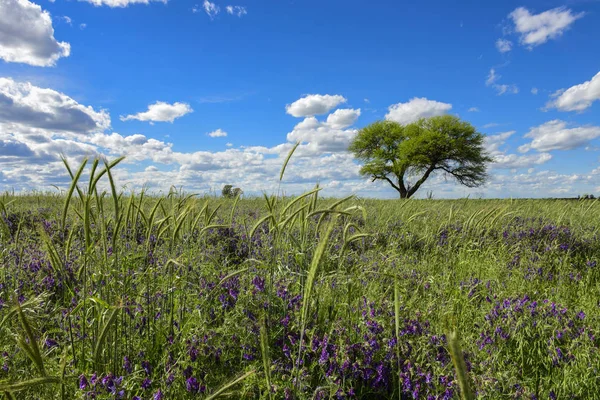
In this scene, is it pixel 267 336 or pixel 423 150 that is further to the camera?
pixel 423 150

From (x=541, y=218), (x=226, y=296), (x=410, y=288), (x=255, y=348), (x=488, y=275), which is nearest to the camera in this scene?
(x=255, y=348)

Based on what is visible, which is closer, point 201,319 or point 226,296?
point 201,319

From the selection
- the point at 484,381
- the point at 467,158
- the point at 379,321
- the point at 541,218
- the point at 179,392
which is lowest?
the point at 179,392

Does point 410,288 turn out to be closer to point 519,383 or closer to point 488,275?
point 488,275

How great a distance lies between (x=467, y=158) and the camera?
3628 centimetres

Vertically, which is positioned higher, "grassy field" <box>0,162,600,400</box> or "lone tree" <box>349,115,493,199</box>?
"lone tree" <box>349,115,493,199</box>

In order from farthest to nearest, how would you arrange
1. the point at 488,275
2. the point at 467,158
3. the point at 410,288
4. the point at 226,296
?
the point at 467,158 < the point at 488,275 < the point at 410,288 < the point at 226,296

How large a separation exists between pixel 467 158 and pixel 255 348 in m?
38.0

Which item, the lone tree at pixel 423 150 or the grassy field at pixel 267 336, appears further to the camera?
the lone tree at pixel 423 150

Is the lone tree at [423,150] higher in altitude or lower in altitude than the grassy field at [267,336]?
higher

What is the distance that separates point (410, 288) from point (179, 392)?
8.16 ft

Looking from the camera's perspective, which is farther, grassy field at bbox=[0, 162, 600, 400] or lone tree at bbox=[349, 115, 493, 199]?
lone tree at bbox=[349, 115, 493, 199]

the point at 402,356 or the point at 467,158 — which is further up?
the point at 467,158

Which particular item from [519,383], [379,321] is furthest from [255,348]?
[519,383]
